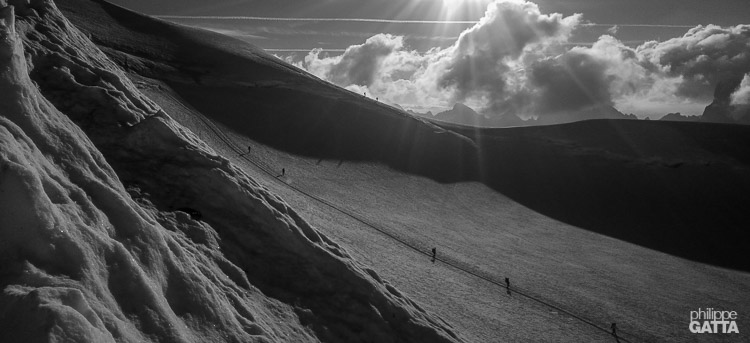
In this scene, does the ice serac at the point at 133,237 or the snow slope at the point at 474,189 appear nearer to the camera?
the ice serac at the point at 133,237

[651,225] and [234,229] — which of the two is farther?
[651,225]

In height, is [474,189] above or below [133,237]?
above

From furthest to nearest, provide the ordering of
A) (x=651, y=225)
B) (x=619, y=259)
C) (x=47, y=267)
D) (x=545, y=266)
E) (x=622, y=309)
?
(x=651, y=225) → (x=619, y=259) → (x=545, y=266) → (x=622, y=309) → (x=47, y=267)

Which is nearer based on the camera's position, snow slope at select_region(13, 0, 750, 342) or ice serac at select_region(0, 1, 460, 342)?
ice serac at select_region(0, 1, 460, 342)

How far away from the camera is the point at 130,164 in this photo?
11.9 m

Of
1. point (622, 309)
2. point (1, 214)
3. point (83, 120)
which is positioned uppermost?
point (83, 120)

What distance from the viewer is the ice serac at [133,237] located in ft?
22.2

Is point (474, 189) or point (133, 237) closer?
point (133, 237)

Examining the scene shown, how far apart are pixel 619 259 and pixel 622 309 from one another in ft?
58.4

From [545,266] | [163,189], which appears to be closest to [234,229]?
[163,189]

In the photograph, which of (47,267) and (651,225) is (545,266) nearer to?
(651,225)

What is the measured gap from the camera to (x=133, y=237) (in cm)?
879

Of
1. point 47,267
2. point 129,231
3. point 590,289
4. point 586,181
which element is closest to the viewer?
point 47,267

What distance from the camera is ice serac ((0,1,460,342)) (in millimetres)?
6754
